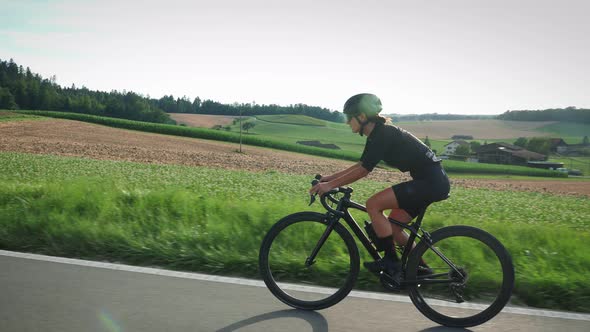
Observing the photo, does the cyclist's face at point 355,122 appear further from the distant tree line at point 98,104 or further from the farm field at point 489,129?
the farm field at point 489,129

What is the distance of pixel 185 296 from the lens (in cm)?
384

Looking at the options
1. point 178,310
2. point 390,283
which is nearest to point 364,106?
point 390,283

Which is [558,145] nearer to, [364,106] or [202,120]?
[202,120]

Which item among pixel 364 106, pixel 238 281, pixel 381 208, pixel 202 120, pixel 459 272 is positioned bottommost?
pixel 238 281

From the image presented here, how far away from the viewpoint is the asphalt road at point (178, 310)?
3289 mm

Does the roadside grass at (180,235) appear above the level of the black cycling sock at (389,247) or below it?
below

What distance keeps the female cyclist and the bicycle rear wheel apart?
240 millimetres

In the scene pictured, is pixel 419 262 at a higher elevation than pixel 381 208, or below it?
below

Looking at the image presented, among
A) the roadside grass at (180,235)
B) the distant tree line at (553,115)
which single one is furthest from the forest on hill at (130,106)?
the roadside grass at (180,235)

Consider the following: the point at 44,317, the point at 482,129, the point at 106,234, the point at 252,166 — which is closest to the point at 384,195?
the point at 44,317

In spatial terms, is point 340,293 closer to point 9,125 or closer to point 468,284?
point 468,284

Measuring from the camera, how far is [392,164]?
3.70 meters

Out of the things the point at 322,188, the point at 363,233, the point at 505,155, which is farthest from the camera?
the point at 505,155

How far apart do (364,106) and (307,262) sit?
1457mm
